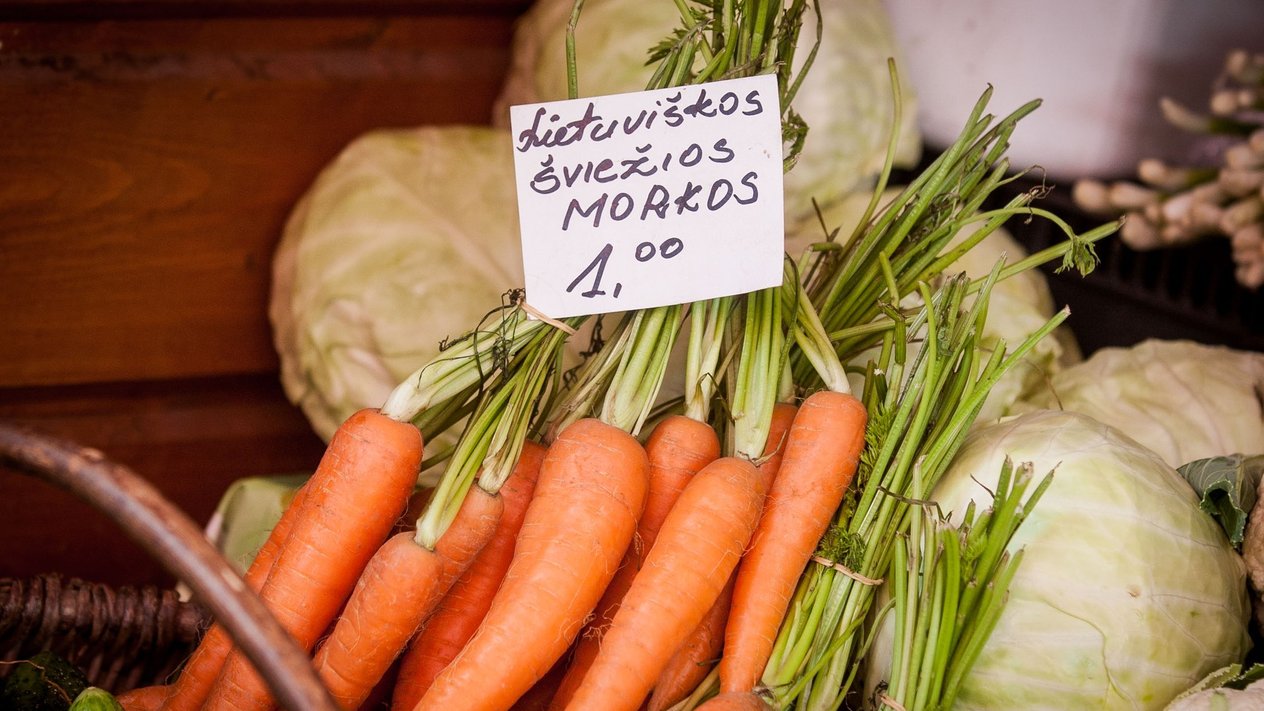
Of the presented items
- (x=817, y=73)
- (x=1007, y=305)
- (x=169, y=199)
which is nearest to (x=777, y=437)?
(x=1007, y=305)

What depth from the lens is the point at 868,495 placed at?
3.22ft

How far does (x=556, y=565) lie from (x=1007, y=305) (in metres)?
0.89

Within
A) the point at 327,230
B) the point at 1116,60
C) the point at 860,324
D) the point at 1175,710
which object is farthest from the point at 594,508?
the point at 1116,60

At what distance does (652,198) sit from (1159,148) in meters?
1.18

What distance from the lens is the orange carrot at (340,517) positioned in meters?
0.98

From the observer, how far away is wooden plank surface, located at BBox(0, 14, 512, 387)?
5.02 feet

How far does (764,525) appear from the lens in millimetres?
1031

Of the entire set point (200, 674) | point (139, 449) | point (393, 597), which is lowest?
point (139, 449)

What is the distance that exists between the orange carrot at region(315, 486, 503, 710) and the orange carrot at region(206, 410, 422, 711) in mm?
37

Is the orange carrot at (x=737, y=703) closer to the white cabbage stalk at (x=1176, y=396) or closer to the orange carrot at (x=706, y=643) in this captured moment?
the orange carrot at (x=706, y=643)

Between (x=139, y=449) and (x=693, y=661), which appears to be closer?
(x=693, y=661)

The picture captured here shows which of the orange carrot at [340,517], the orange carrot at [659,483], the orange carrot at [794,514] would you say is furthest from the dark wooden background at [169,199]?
the orange carrot at [794,514]

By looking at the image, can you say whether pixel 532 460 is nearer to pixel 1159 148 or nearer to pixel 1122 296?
pixel 1122 296

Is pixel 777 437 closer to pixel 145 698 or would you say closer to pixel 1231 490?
pixel 1231 490
